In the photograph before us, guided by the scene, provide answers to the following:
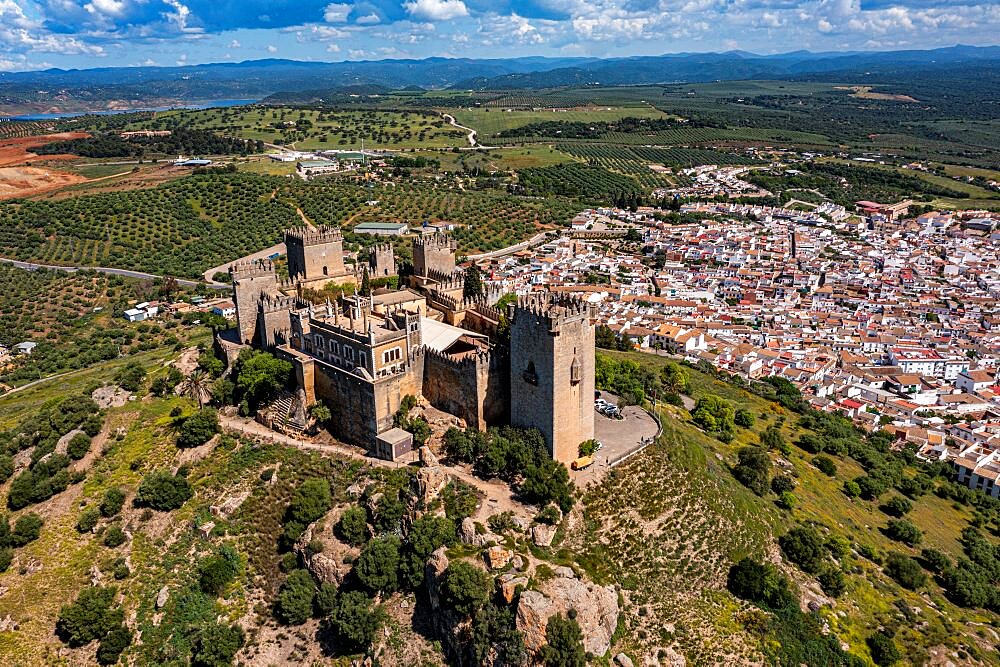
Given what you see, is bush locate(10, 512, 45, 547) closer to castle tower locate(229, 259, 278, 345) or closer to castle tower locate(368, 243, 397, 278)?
castle tower locate(229, 259, 278, 345)

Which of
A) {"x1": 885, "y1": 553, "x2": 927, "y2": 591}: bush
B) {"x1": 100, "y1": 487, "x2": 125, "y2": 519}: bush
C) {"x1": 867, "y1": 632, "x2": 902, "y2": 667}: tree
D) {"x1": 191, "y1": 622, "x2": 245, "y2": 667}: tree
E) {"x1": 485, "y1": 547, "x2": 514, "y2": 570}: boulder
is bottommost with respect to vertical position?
{"x1": 885, "y1": 553, "x2": 927, "y2": 591}: bush

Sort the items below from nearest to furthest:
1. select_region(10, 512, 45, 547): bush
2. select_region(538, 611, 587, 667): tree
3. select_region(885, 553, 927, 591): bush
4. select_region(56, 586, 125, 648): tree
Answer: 1. select_region(538, 611, 587, 667): tree
2. select_region(56, 586, 125, 648): tree
3. select_region(10, 512, 45, 547): bush
4. select_region(885, 553, 927, 591): bush

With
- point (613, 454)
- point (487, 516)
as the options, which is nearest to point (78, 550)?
point (487, 516)

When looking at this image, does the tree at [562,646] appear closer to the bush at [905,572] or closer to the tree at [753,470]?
the tree at [753,470]

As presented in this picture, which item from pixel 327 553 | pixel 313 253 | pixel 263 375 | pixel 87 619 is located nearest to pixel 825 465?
pixel 327 553

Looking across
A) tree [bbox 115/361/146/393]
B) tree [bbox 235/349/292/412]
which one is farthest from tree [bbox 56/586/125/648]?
tree [bbox 115/361/146/393]

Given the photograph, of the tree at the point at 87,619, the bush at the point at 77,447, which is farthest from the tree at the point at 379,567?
the bush at the point at 77,447
